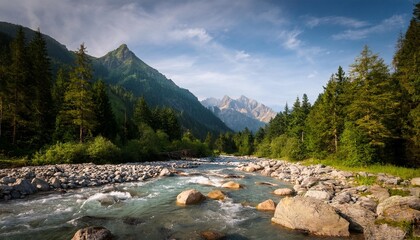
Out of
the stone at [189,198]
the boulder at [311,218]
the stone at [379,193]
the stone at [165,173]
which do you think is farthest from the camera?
the stone at [165,173]

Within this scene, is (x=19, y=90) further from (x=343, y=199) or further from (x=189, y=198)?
(x=343, y=199)

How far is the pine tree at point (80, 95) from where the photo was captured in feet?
112

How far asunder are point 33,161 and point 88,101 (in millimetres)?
12338

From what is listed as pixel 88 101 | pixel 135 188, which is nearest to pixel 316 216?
pixel 135 188

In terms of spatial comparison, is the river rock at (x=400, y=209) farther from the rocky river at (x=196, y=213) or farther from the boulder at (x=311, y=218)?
the boulder at (x=311, y=218)

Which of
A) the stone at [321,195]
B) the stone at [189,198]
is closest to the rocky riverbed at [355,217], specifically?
the stone at [321,195]

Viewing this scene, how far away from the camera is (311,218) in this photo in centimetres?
1049

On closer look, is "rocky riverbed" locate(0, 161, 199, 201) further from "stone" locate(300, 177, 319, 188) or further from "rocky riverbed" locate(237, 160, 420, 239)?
"rocky riverbed" locate(237, 160, 420, 239)

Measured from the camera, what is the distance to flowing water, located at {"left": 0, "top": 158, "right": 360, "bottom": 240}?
9.88 metres

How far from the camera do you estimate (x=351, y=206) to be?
12.2 meters

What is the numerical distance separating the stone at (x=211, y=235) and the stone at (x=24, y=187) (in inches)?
493

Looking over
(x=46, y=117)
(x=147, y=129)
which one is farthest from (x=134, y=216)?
(x=147, y=129)

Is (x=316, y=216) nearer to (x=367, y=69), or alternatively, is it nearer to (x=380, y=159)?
(x=380, y=159)

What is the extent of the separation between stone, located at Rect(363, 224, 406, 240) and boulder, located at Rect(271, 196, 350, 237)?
83 cm
